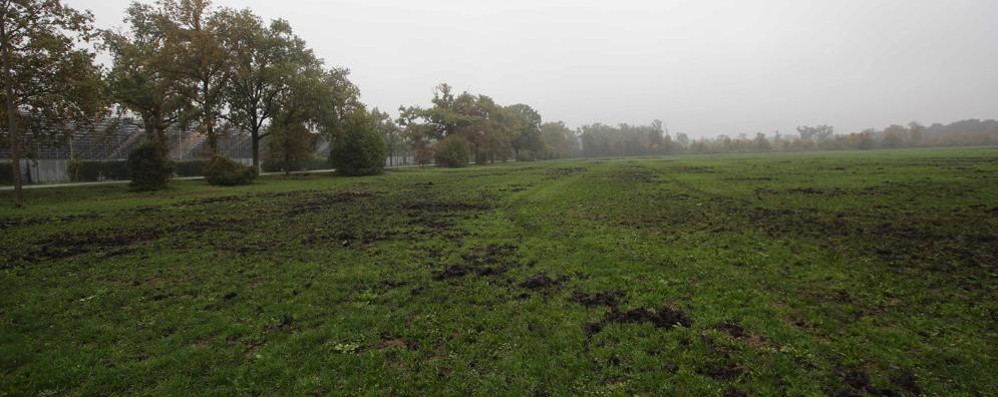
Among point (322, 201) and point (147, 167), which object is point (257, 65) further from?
point (322, 201)

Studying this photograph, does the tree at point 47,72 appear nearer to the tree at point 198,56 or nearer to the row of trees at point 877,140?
the tree at point 198,56

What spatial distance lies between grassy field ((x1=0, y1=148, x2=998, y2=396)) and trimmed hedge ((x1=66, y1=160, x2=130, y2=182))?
1385 inches

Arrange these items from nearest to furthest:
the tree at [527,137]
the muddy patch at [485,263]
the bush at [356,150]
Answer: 1. the muddy patch at [485,263]
2. the bush at [356,150]
3. the tree at [527,137]

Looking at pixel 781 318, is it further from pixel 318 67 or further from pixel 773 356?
pixel 318 67

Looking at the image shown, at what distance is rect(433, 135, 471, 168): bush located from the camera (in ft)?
233

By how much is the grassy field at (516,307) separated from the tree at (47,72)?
51.8ft

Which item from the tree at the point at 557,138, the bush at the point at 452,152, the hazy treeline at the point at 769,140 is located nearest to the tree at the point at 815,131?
the hazy treeline at the point at 769,140

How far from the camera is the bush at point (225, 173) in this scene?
34.0 m

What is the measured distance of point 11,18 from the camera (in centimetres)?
2388

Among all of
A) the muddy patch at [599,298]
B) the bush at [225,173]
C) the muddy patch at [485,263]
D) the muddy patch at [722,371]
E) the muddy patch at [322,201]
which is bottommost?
the muddy patch at [722,371]

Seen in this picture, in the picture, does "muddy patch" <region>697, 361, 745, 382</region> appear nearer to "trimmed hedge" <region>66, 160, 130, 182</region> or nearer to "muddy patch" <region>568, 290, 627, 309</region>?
"muddy patch" <region>568, 290, 627, 309</region>

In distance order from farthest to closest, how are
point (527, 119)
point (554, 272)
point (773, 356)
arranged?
point (527, 119) < point (554, 272) < point (773, 356)

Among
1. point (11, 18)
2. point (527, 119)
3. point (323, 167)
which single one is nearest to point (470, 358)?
point (11, 18)

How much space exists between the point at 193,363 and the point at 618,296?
5822mm
